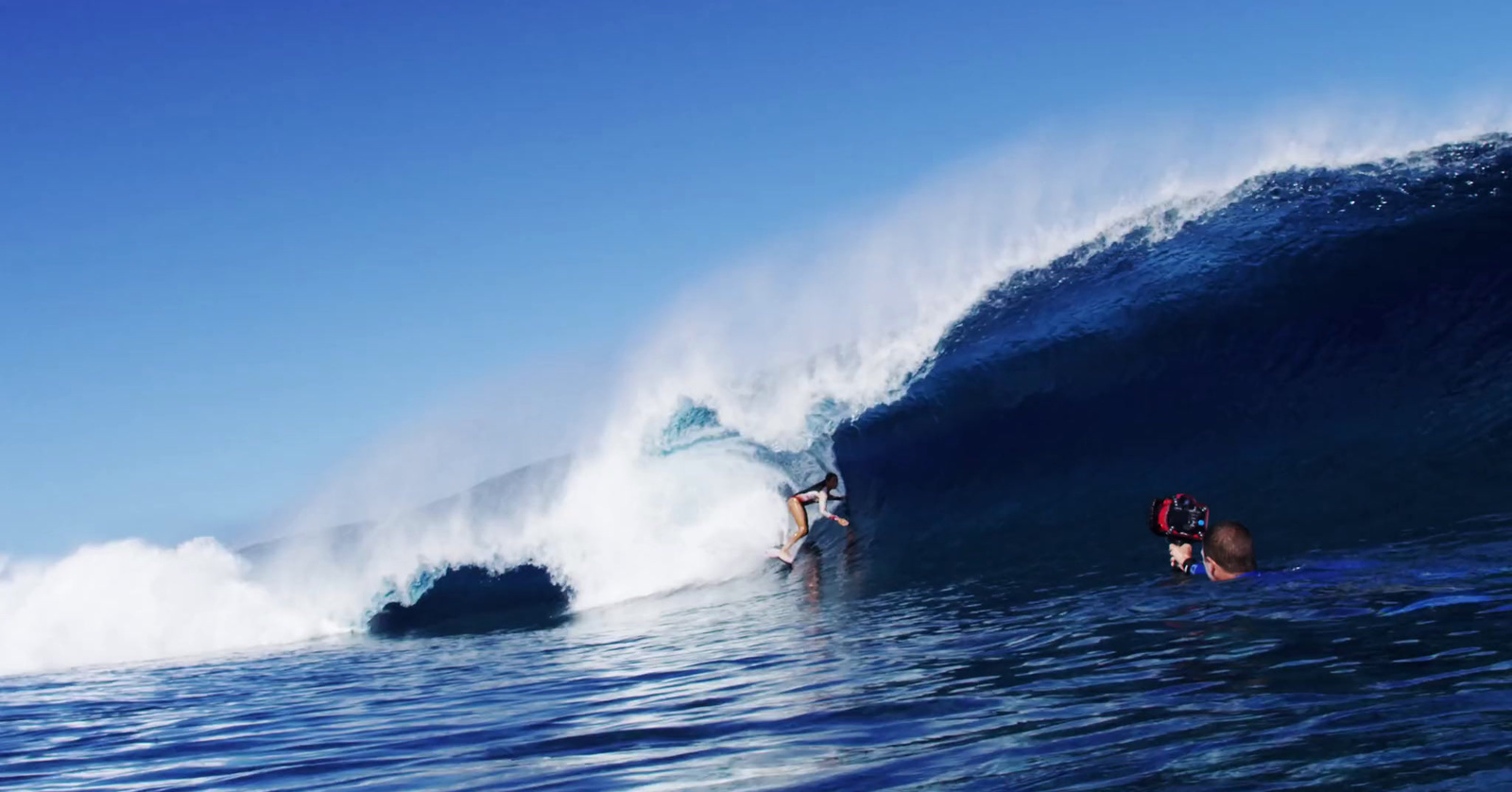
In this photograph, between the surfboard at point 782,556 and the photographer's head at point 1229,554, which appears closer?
the photographer's head at point 1229,554

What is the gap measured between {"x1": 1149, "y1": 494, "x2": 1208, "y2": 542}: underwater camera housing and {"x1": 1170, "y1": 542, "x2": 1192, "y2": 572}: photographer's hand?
0.08 metres

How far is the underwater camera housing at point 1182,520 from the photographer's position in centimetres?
736

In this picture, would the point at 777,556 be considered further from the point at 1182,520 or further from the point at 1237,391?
the point at 1182,520

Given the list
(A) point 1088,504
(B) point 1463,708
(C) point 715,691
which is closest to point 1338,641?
(B) point 1463,708

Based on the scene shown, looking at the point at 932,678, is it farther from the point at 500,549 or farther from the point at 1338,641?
the point at 500,549

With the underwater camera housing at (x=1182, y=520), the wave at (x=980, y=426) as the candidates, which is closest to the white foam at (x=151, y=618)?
the wave at (x=980, y=426)

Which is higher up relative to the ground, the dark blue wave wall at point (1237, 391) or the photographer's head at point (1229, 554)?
the dark blue wave wall at point (1237, 391)

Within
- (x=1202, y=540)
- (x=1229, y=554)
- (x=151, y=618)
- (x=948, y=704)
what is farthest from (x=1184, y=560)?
(x=151, y=618)

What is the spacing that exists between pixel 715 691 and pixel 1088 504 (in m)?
6.76

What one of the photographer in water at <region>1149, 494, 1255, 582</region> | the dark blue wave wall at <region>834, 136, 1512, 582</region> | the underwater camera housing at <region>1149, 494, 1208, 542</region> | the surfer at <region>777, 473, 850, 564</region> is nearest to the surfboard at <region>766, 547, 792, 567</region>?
the surfer at <region>777, 473, 850, 564</region>

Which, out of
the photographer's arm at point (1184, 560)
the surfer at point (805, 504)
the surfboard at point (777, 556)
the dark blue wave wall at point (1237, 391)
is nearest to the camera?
the photographer's arm at point (1184, 560)

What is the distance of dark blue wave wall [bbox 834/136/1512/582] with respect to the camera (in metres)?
9.42

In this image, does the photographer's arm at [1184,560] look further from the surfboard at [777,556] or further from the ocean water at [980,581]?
the surfboard at [777,556]

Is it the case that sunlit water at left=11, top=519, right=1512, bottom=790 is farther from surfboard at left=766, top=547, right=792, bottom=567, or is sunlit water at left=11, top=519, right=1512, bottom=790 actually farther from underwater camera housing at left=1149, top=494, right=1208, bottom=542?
surfboard at left=766, top=547, right=792, bottom=567
